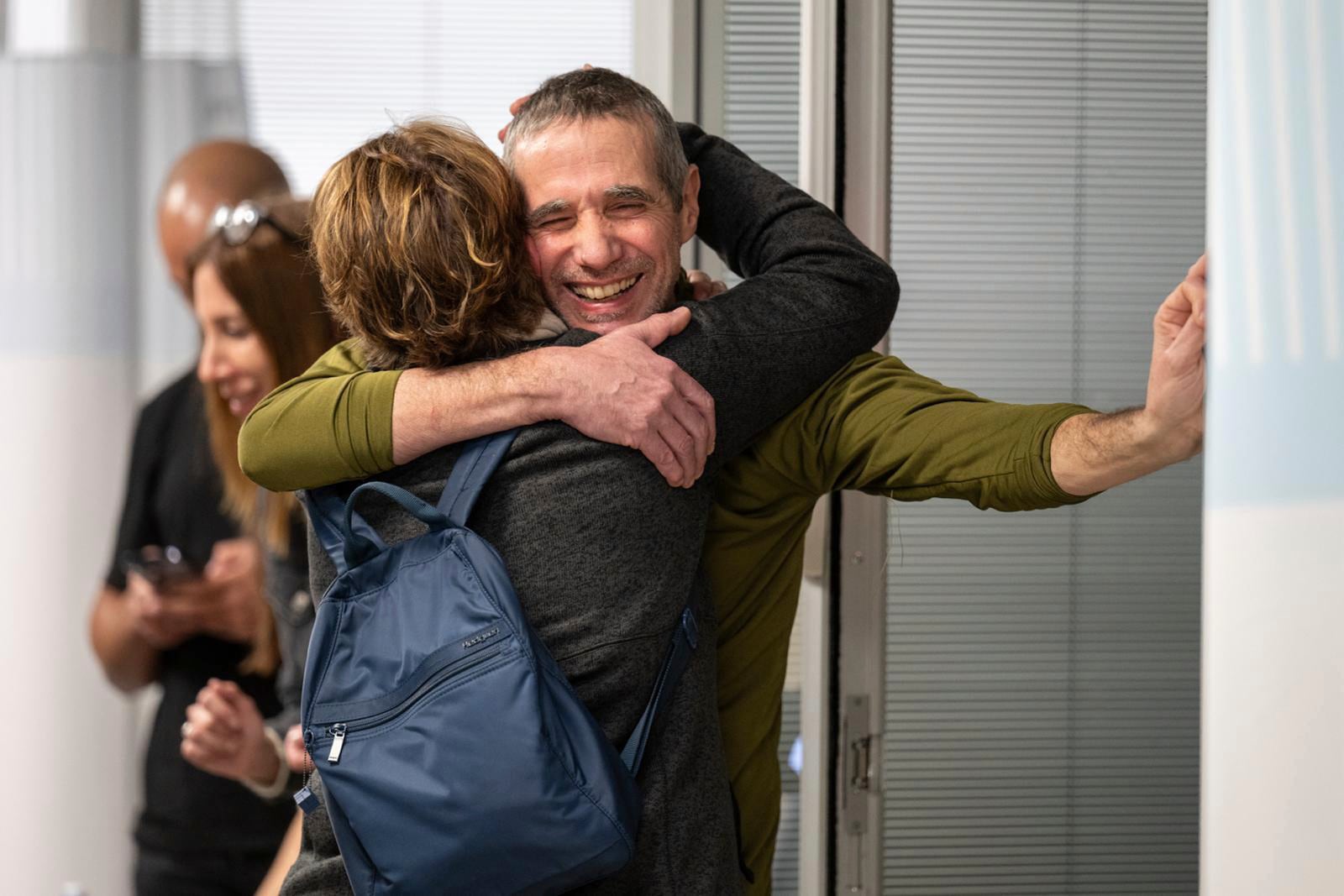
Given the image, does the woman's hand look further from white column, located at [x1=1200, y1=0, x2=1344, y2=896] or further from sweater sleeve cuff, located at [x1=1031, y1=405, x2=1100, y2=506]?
white column, located at [x1=1200, y1=0, x2=1344, y2=896]

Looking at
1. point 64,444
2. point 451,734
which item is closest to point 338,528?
point 451,734

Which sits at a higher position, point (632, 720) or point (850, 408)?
point (850, 408)

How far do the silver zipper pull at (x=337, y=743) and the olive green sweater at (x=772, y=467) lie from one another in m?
0.23

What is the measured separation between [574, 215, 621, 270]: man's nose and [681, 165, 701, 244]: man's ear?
0.12 metres

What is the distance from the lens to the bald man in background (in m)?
2.84

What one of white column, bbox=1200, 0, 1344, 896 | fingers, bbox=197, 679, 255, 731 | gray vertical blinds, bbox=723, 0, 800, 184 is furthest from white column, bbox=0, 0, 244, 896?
white column, bbox=1200, 0, 1344, 896

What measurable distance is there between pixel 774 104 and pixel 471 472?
118 cm

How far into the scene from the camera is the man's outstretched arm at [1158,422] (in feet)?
3.15

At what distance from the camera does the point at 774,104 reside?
7.09ft

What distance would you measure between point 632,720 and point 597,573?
143 mm

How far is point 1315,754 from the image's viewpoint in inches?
29.0

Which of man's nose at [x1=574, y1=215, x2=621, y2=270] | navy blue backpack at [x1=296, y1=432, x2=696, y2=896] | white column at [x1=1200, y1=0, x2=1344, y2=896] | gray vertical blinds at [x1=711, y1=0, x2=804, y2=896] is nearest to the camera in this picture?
white column at [x1=1200, y1=0, x2=1344, y2=896]

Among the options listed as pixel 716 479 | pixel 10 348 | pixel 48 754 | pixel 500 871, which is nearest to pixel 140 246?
pixel 10 348

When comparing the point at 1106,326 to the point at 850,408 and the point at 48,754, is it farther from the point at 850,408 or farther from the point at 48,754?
the point at 48,754
